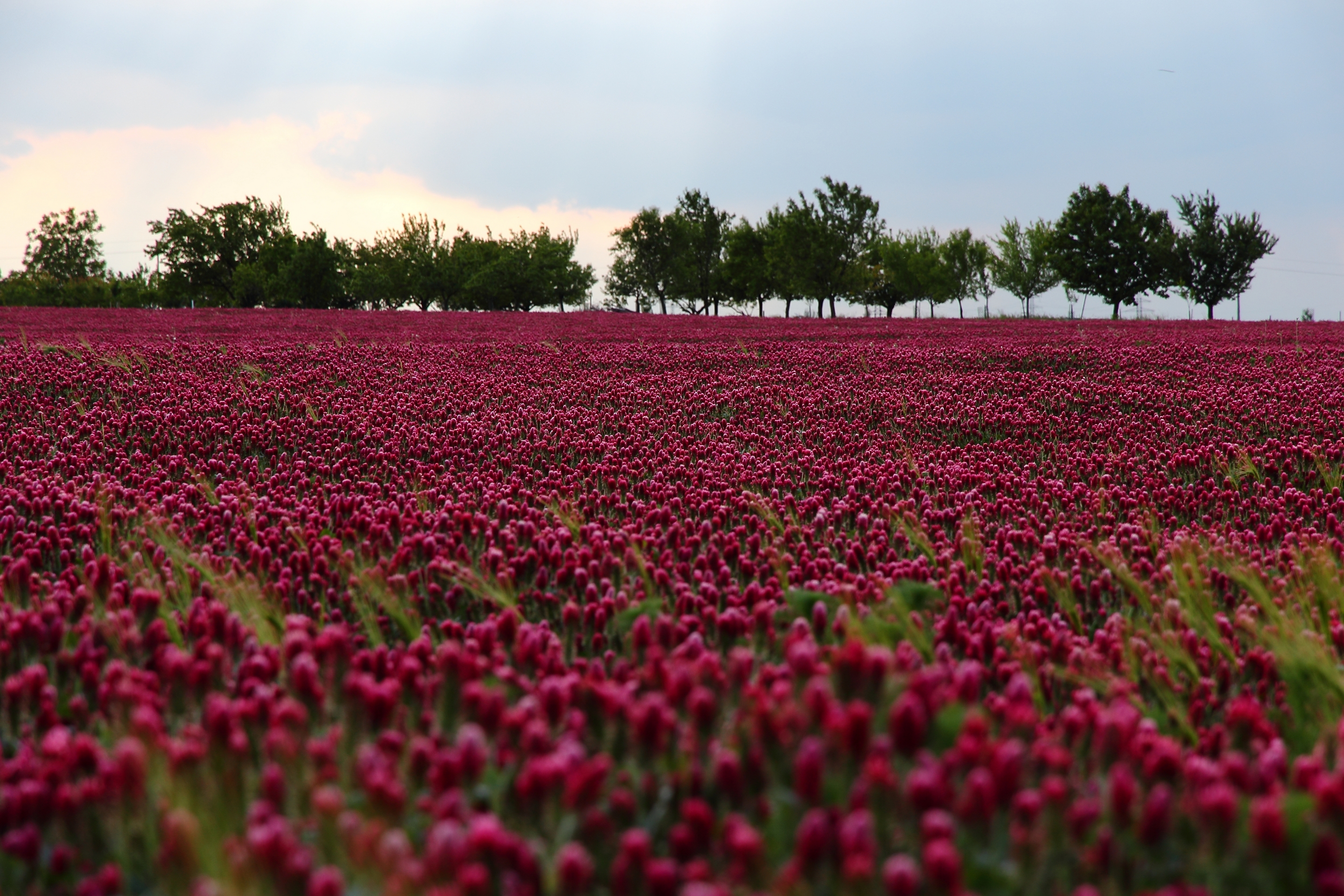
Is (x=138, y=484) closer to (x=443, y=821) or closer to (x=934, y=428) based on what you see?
(x=443, y=821)

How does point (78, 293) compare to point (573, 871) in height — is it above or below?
above

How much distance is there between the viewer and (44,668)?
3092mm

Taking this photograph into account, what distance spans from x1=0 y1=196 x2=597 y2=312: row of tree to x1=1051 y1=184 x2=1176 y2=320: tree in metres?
49.4

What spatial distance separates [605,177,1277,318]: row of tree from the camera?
76.5 metres

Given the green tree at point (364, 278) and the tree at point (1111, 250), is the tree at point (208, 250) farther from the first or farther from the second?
the tree at point (1111, 250)

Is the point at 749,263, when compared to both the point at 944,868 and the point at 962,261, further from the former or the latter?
the point at 944,868

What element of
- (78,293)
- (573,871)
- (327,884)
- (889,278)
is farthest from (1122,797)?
(78,293)

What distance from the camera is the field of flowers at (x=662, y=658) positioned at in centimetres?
197

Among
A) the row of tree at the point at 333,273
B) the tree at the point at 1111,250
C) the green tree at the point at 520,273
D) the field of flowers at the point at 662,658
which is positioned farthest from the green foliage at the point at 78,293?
the field of flowers at the point at 662,658

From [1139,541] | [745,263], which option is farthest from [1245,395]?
[745,263]

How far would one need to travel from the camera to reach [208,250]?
101m

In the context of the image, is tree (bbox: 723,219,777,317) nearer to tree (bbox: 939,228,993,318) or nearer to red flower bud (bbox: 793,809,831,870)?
tree (bbox: 939,228,993,318)

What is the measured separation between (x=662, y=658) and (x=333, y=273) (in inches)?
3755

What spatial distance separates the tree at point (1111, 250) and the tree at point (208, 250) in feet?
250
